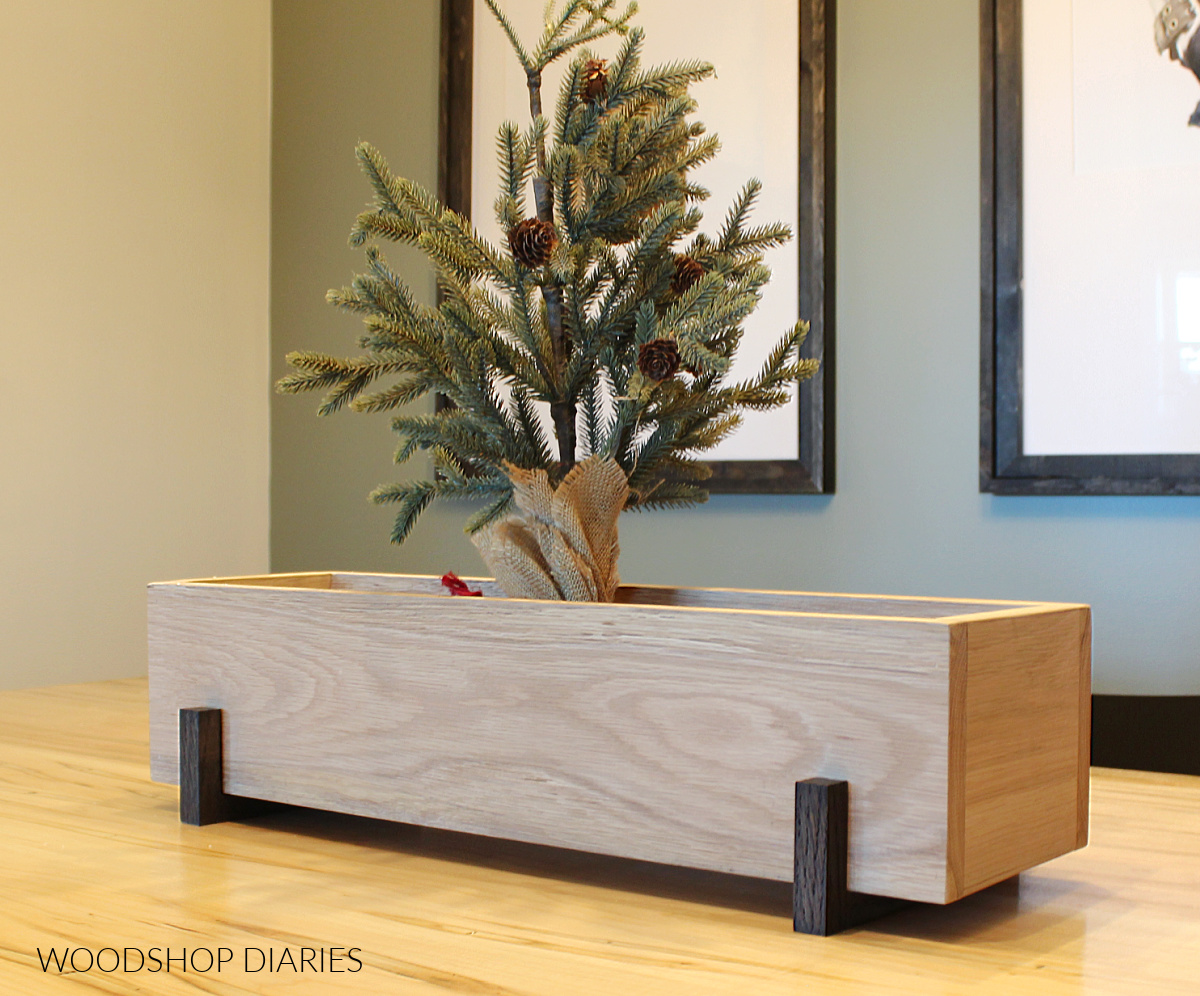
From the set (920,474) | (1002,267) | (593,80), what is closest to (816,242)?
(1002,267)

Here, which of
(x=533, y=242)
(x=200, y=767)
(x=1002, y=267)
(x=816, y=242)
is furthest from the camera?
(x=816, y=242)

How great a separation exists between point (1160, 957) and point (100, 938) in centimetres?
73

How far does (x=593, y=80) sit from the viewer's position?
4.00ft

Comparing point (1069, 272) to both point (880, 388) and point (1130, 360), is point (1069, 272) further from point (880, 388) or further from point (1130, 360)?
point (880, 388)

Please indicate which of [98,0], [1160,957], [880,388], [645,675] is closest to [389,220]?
[645,675]

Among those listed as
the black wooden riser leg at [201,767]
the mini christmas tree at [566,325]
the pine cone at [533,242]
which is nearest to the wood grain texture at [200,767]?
the black wooden riser leg at [201,767]

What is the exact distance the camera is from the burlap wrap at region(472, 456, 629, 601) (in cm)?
114

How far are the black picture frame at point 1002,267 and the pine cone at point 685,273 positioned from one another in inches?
36.3

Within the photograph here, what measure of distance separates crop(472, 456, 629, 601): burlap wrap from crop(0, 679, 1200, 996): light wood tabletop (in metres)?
0.24

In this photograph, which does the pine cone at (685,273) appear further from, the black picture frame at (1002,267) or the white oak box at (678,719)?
the black picture frame at (1002,267)

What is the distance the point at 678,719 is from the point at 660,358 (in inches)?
11.7

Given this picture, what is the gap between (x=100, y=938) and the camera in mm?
905

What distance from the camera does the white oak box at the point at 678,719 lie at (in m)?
0.89

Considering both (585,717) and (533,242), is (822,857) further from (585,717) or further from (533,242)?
(533,242)
